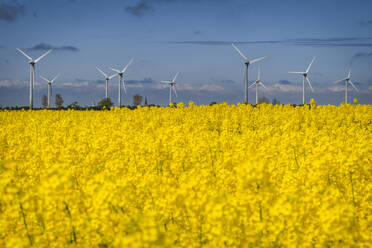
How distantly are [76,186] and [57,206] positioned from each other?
277 centimetres

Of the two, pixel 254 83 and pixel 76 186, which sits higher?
pixel 254 83

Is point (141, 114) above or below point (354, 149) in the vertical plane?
above

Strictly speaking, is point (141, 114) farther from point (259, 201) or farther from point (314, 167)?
point (259, 201)

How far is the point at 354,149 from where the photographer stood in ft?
29.4

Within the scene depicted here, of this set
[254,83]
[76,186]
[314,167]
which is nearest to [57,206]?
[76,186]

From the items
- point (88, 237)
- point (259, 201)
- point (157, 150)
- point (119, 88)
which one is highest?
point (119, 88)

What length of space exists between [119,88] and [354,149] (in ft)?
145

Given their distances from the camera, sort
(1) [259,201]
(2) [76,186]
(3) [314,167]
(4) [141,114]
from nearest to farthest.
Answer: (1) [259,201], (3) [314,167], (2) [76,186], (4) [141,114]

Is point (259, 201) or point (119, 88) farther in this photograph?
point (119, 88)

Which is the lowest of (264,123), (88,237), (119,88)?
(88,237)

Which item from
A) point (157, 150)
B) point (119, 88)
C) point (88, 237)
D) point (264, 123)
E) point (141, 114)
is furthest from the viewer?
point (119, 88)

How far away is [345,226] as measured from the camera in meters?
4.66

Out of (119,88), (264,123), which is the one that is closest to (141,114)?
(264,123)

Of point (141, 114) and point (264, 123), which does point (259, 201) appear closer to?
point (264, 123)
